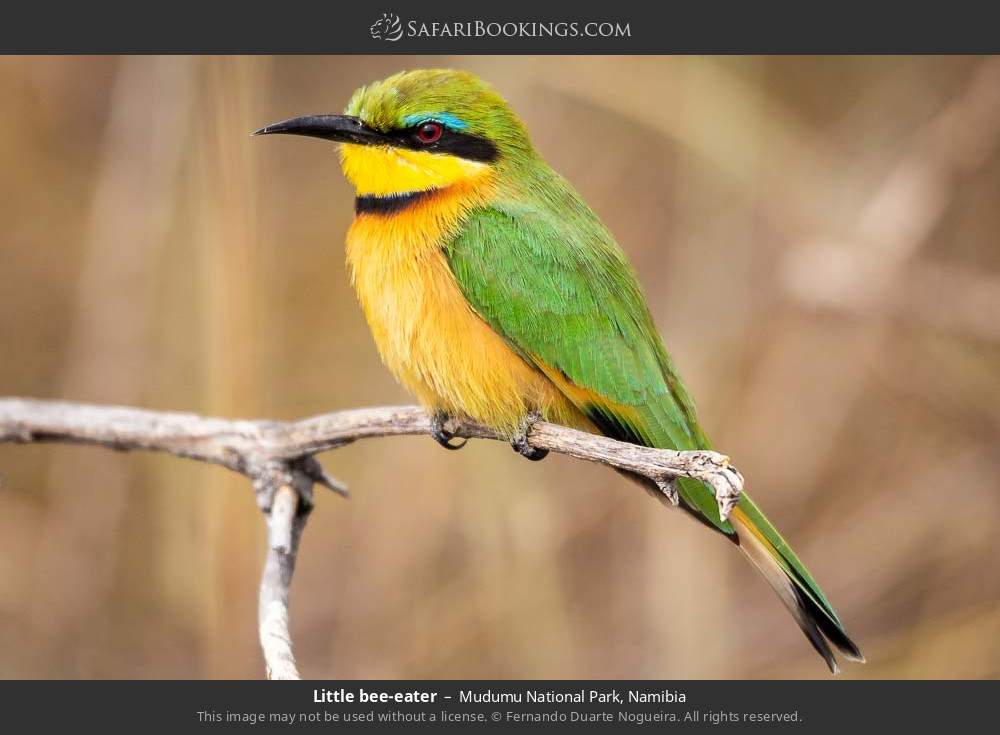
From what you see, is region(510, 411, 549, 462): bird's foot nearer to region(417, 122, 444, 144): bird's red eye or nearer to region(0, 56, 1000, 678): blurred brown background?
region(417, 122, 444, 144): bird's red eye

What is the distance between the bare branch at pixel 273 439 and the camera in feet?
6.33

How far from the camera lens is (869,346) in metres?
3.34

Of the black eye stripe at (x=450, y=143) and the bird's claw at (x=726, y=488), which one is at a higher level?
the black eye stripe at (x=450, y=143)

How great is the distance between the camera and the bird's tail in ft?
6.86

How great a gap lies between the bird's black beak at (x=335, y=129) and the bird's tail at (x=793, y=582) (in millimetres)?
1169

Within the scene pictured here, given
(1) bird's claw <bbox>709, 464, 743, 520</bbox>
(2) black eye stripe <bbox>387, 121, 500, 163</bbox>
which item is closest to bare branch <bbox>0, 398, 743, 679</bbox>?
(1) bird's claw <bbox>709, 464, 743, 520</bbox>

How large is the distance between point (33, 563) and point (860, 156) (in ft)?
10.3

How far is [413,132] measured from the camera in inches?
89.7

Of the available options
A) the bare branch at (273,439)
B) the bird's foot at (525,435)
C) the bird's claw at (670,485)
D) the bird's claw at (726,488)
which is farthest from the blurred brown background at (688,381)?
the bird's claw at (726,488)

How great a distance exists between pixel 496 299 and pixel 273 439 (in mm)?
591

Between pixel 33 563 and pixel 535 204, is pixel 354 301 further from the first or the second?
pixel 535 204

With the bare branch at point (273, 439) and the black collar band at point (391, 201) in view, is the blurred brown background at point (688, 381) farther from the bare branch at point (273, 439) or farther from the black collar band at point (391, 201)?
the black collar band at point (391, 201)

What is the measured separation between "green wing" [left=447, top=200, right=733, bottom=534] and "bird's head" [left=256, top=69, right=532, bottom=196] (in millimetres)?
163

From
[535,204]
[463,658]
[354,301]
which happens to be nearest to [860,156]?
[535,204]
